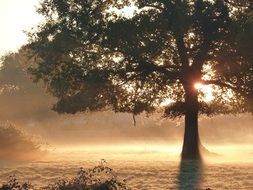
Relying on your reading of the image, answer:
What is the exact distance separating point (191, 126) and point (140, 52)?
7.88 meters

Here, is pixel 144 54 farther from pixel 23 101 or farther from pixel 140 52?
pixel 23 101

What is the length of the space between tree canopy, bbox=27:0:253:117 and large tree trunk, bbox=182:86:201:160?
0.56 m

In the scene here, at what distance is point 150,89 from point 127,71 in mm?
3045

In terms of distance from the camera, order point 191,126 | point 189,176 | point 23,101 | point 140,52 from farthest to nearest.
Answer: point 23,101 → point 191,126 → point 140,52 → point 189,176

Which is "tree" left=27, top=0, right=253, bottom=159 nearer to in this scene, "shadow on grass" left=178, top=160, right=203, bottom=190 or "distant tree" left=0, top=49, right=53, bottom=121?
"shadow on grass" left=178, top=160, right=203, bottom=190

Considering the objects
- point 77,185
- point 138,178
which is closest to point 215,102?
point 138,178

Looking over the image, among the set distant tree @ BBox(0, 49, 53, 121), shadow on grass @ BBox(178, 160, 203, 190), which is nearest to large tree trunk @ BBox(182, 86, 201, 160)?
shadow on grass @ BBox(178, 160, 203, 190)

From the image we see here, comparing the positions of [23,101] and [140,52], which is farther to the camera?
[23,101]

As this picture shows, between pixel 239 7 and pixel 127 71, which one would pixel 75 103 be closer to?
pixel 127 71

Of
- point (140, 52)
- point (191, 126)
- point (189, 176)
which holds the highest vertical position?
point (140, 52)

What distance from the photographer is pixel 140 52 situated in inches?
1529

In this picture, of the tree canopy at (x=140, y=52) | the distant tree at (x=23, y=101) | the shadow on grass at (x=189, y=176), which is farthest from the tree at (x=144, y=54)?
the distant tree at (x=23, y=101)

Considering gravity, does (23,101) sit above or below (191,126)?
above

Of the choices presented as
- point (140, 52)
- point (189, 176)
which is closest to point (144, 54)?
point (140, 52)
